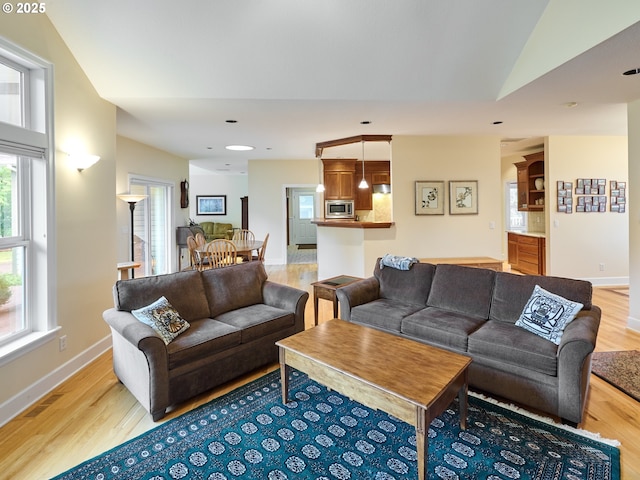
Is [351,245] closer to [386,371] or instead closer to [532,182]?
[386,371]

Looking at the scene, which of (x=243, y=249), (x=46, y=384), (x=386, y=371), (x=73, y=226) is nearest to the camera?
(x=386, y=371)

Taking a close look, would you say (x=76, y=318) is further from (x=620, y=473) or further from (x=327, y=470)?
(x=620, y=473)

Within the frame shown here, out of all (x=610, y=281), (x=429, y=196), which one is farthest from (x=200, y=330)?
(x=610, y=281)

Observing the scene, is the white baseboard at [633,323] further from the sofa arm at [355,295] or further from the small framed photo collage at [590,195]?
the sofa arm at [355,295]

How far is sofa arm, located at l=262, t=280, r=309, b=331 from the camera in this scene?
312cm

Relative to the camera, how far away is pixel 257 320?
9.36ft

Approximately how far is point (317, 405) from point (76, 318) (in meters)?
2.31

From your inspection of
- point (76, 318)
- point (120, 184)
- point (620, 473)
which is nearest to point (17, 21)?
point (76, 318)

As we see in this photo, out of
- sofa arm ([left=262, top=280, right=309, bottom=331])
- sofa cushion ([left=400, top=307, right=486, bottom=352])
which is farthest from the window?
sofa cushion ([left=400, top=307, right=486, bottom=352])

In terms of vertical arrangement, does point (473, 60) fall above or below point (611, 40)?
above

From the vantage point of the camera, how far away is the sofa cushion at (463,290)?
2.95 metres

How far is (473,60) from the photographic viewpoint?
10.3 ft

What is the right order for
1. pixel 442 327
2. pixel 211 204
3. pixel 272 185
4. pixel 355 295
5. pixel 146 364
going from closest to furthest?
1. pixel 146 364
2. pixel 442 327
3. pixel 355 295
4. pixel 272 185
5. pixel 211 204

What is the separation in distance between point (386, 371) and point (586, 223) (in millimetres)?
5724
